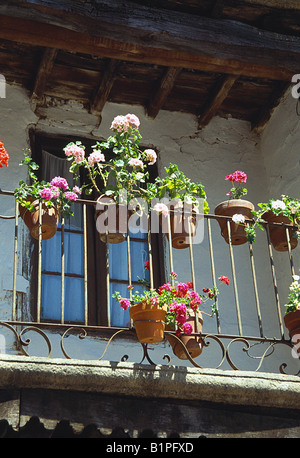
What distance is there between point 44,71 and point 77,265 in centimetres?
170

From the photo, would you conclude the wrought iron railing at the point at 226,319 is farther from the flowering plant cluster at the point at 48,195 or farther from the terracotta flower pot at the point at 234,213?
the flowering plant cluster at the point at 48,195

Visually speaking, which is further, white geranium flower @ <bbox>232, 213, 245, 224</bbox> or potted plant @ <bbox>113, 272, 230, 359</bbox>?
white geranium flower @ <bbox>232, 213, 245, 224</bbox>

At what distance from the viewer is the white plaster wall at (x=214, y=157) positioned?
657 centimetres

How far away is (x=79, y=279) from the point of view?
637 centimetres

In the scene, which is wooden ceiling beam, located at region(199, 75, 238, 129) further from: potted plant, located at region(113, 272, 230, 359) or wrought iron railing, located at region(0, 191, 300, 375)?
potted plant, located at region(113, 272, 230, 359)

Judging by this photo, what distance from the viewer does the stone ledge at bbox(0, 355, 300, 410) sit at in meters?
4.44

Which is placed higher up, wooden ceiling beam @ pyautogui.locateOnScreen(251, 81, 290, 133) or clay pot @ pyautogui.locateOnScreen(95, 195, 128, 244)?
wooden ceiling beam @ pyautogui.locateOnScreen(251, 81, 290, 133)

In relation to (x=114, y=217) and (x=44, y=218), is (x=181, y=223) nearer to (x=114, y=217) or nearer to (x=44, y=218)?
(x=114, y=217)

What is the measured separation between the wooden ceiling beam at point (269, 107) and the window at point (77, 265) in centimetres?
164

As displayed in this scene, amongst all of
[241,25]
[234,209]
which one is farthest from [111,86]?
[234,209]

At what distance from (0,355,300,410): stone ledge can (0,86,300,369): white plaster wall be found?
1463mm

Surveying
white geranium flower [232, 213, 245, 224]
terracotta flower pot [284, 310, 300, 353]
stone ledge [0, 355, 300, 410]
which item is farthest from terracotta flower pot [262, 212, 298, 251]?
stone ledge [0, 355, 300, 410]

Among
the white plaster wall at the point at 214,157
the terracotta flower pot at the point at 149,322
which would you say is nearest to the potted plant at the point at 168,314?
the terracotta flower pot at the point at 149,322

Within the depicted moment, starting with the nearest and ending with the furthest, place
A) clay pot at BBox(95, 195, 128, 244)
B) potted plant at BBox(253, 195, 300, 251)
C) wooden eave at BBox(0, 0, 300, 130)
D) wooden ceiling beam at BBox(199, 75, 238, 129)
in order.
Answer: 1. clay pot at BBox(95, 195, 128, 244)
2. potted plant at BBox(253, 195, 300, 251)
3. wooden eave at BBox(0, 0, 300, 130)
4. wooden ceiling beam at BBox(199, 75, 238, 129)
